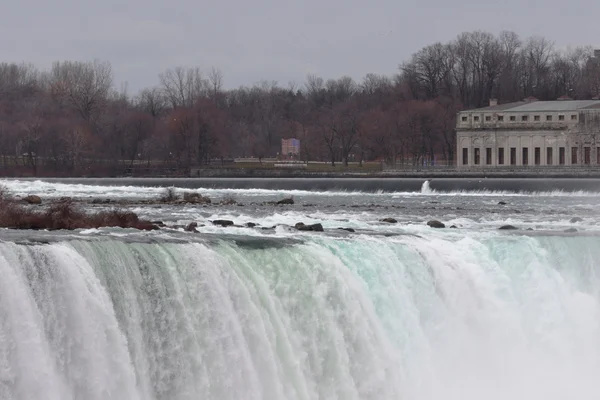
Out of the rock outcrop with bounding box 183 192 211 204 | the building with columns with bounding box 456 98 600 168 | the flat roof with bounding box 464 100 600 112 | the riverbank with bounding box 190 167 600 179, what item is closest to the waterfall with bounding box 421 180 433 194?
the riverbank with bounding box 190 167 600 179

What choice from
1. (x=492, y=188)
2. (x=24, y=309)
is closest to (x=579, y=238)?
(x=24, y=309)

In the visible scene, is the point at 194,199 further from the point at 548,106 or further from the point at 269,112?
the point at 269,112

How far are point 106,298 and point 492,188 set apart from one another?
70555 mm

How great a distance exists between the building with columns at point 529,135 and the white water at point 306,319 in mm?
95284

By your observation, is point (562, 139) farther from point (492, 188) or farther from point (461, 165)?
point (492, 188)

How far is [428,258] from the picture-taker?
2670 cm

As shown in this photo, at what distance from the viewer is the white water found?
17.7m

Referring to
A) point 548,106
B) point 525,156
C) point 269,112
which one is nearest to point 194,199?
point 525,156

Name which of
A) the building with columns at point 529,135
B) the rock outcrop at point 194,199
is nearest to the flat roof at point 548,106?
the building with columns at point 529,135

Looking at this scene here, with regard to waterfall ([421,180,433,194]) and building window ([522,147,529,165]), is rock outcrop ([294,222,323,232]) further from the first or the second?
building window ([522,147,529,165])

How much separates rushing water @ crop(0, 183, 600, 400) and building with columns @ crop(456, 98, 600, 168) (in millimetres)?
93776

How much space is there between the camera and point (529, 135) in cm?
12638

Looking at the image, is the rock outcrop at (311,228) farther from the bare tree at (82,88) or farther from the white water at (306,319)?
the bare tree at (82,88)

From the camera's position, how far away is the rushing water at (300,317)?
17750 mm
